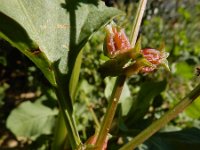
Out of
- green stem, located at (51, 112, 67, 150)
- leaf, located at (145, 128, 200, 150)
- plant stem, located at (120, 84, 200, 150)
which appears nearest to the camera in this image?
plant stem, located at (120, 84, 200, 150)

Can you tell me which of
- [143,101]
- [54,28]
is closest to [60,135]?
[143,101]

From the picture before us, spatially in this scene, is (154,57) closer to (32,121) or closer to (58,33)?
(58,33)

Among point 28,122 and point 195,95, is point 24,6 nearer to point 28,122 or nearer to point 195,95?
point 195,95

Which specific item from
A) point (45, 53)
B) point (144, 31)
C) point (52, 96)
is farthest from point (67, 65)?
point (144, 31)

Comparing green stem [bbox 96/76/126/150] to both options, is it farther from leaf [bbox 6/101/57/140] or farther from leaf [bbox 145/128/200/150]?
leaf [bbox 6/101/57/140]

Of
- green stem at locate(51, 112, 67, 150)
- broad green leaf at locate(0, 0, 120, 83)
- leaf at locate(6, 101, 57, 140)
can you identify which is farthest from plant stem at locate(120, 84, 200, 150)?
leaf at locate(6, 101, 57, 140)

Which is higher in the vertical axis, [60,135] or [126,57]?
[126,57]

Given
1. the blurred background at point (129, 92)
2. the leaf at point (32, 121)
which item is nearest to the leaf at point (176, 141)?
the blurred background at point (129, 92)

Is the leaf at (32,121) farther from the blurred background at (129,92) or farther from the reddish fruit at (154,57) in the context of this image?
the reddish fruit at (154,57)
